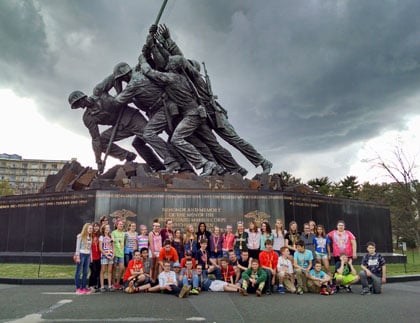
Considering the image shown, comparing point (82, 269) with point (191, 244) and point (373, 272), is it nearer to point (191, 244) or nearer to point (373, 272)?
point (191, 244)

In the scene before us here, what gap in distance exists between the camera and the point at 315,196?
634 inches

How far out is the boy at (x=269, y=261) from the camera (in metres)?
8.62

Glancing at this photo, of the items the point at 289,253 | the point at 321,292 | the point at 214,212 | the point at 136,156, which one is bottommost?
the point at 321,292

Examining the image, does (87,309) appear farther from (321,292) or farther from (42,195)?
(42,195)

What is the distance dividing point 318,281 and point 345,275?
0.87 metres

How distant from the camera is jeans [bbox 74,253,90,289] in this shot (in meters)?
8.55

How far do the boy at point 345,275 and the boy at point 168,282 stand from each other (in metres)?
3.67

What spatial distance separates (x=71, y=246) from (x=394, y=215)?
4014cm

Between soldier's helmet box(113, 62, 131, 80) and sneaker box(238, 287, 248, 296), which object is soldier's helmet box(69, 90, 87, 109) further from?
sneaker box(238, 287, 248, 296)

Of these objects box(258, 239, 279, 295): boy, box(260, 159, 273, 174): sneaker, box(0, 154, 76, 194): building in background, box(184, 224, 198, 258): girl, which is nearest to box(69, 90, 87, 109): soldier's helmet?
box(260, 159, 273, 174): sneaker

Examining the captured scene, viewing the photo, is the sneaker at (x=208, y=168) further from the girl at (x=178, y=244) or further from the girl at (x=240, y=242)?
the girl at (x=240, y=242)

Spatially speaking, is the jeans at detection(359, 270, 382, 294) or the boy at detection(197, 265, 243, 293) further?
the boy at detection(197, 265, 243, 293)

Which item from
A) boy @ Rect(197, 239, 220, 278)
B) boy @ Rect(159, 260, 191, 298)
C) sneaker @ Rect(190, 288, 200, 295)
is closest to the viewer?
boy @ Rect(159, 260, 191, 298)

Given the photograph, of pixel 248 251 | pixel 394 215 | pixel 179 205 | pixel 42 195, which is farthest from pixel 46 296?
pixel 394 215
